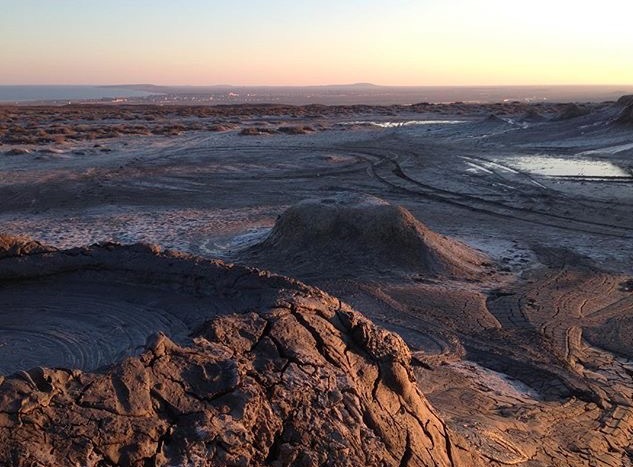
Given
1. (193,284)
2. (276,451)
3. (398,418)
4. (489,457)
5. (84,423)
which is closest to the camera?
(84,423)

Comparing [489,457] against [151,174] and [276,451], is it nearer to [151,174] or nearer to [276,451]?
[276,451]

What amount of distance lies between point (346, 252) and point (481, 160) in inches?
600

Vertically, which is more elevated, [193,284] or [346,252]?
[193,284]

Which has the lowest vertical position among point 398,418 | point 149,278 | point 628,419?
point 628,419

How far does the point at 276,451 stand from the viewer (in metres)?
3.06

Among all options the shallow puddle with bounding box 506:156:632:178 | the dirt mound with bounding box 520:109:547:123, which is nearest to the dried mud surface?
the shallow puddle with bounding box 506:156:632:178

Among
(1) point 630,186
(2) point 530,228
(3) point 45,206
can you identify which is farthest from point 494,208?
(3) point 45,206

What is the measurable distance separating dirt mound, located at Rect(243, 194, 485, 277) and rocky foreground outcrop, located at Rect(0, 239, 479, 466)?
5489 millimetres

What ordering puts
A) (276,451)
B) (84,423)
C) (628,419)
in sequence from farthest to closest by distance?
(628,419), (276,451), (84,423)

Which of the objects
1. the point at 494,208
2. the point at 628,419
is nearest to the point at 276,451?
the point at 628,419

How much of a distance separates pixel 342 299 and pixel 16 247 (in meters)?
4.47

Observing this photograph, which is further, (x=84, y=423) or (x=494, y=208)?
(x=494, y=208)

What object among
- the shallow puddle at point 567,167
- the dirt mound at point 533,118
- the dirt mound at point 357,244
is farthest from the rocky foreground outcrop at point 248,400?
the dirt mound at point 533,118

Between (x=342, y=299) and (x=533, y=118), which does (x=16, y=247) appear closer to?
(x=342, y=299)
